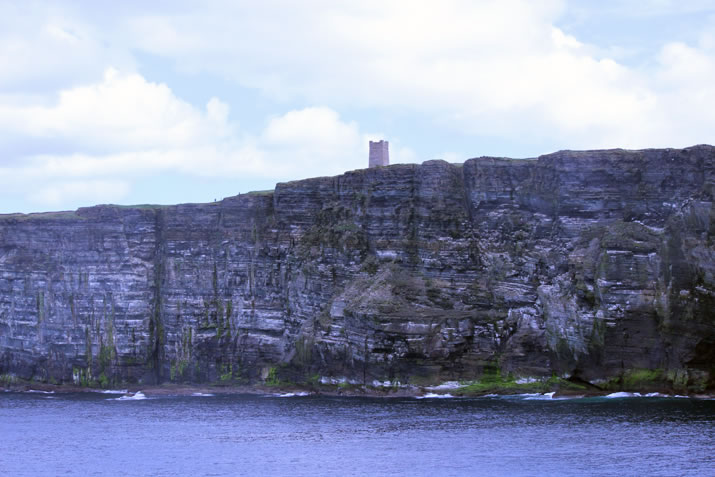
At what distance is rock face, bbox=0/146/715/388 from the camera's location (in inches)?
3615

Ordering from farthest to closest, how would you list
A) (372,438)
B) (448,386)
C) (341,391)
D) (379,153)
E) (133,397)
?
(379,153) < (133,397) < (341,391) < (448,386) < (372,438)

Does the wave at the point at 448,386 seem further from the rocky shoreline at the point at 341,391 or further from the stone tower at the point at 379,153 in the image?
the stone tower at the point at 379,153

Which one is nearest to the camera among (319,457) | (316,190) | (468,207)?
(319,457)

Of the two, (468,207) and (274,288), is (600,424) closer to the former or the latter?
(468,207)

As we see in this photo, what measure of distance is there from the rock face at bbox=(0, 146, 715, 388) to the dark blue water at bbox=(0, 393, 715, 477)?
21.7ft

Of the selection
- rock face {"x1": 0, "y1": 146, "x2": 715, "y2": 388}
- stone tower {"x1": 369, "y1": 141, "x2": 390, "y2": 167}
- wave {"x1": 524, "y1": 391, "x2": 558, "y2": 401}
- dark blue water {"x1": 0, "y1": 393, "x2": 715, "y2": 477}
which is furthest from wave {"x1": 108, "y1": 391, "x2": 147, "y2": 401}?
wave {"x1": 524, "y1": 391, "x2": 558, "y2": 401}

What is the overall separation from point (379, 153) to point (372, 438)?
5129 centimetres

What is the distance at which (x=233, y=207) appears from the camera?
11775cm

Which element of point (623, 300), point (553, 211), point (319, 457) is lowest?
point (319, 457)

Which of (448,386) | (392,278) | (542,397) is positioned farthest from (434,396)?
(392,278)

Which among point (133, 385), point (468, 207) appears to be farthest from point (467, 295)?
point (133, 385)

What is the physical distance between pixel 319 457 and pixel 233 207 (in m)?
52.7

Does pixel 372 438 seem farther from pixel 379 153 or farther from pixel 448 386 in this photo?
pixel 379 153

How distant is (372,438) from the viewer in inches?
2977
